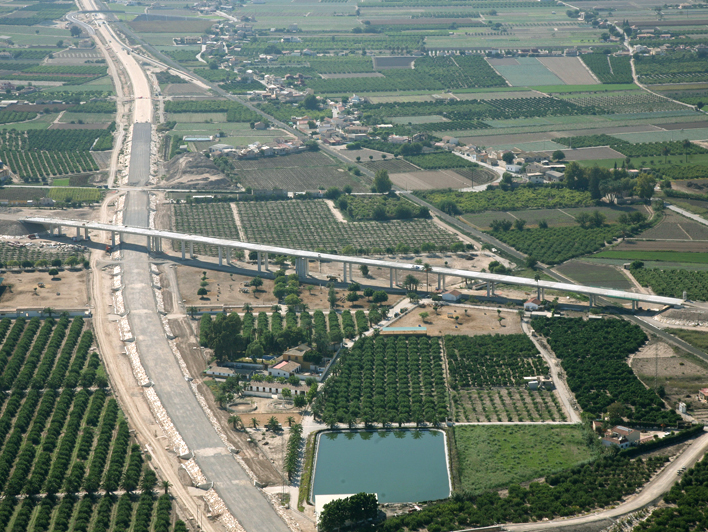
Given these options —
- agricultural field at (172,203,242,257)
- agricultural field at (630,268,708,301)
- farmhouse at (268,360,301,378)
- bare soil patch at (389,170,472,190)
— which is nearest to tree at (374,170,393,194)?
bare soil patch at (389,170,472,190)

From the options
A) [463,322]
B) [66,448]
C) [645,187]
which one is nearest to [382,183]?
[645,187]

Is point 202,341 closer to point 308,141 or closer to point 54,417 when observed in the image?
point 54,417

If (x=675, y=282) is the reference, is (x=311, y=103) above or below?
below

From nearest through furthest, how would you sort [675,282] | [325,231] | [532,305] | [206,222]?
[532,305] → [675,282] → [325,231] → [206,222]

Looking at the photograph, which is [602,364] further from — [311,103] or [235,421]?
[311,103]

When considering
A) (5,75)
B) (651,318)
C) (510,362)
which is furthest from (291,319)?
(5,75)

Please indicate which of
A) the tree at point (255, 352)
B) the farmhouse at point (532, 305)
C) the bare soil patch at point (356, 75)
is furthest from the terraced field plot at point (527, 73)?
the tree at point (255, 352)

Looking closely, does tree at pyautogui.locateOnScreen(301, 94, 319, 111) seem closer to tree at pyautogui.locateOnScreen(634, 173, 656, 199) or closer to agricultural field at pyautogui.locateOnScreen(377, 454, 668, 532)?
tree at pyautogui.locateOnScreen(634, 173, 656, 199)
